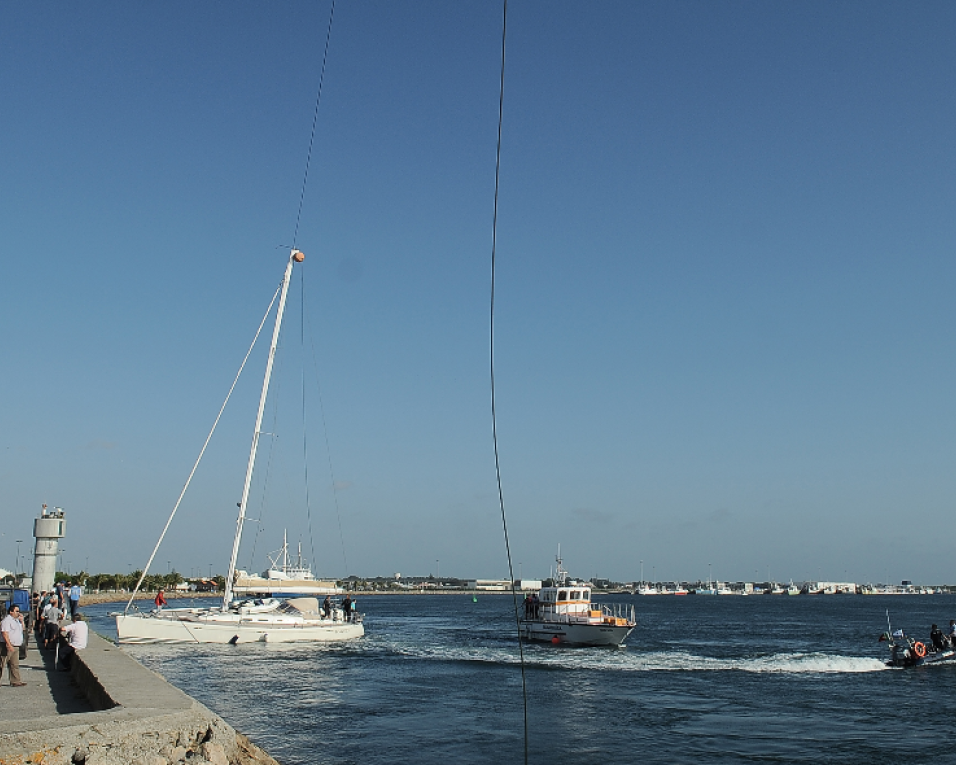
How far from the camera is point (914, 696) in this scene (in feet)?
108

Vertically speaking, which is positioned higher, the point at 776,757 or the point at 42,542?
the point at 42,542

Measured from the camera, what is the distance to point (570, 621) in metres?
51.6

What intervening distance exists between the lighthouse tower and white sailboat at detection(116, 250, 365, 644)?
8.07m

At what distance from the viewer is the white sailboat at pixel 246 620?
42375 millimetres

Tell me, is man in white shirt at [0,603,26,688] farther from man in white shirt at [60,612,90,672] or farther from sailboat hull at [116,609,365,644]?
sailboat hull at [116,609,365,644]

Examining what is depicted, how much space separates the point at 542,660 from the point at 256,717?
2233cm

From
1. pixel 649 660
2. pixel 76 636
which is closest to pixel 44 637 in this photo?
pixel 76 636

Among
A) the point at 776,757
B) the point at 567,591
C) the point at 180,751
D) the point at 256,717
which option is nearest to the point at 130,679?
the point at 180,751

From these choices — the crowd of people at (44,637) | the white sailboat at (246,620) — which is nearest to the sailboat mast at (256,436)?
the white sailboat at (246,620)

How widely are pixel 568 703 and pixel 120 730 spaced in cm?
2066

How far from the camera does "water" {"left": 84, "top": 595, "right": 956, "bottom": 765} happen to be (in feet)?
68.7

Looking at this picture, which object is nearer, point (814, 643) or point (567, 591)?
point (567, 591)

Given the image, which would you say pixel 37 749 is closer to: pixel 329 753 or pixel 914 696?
pixel 329 753

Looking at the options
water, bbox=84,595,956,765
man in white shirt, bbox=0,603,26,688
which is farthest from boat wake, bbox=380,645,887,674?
man in white shirt, bbox=0,603,26,688
